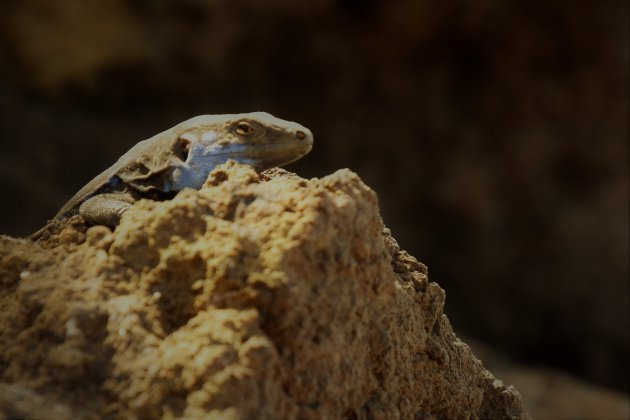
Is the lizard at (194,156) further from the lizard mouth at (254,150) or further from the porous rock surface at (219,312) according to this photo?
the porous rock surface at (219,312)

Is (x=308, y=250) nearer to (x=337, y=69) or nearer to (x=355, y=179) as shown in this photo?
(x=355, y=179)

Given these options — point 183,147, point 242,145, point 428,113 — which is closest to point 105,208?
point 183,147

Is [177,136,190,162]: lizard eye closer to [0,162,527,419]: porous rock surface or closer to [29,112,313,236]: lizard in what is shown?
[29,112,313,236]: lizard

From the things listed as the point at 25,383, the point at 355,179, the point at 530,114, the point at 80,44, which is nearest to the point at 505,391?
the point at 355,179

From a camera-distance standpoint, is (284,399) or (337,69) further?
(337,69)

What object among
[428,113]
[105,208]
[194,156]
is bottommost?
[105,208]

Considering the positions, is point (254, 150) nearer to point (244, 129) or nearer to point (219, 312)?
point (244, 129)

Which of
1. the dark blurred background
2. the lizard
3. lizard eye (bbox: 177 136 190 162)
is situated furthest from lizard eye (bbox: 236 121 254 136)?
the dark blurred background

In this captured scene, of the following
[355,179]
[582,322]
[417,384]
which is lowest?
[417,384]
